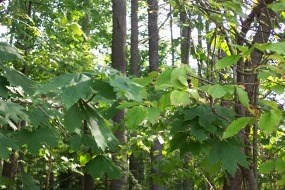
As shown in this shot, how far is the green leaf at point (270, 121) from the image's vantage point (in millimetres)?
1636

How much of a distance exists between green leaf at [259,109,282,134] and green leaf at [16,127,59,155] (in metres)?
1.69

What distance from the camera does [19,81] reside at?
245 cm

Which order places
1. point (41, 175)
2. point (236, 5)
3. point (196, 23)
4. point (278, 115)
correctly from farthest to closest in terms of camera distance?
point (41, 175) < point (196, 23) < point (236, 5) < point (278, 115)

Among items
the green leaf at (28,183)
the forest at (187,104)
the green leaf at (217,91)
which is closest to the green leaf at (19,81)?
the forest at (187,104)

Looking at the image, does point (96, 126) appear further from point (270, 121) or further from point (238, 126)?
point (270, 121)

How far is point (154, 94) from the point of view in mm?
2410

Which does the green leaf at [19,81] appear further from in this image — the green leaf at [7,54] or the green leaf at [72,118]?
the green leaf at [72,118]

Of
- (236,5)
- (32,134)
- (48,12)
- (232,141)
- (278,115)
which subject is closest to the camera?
(278,115)

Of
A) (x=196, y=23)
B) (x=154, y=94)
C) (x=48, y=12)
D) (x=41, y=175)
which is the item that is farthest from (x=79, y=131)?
(x=41, y=175)

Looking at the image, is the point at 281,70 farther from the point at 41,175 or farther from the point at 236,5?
the point at 41,175

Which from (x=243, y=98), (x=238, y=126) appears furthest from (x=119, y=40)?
(x=238, y=126)

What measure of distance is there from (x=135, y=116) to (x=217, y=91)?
379 millimetres

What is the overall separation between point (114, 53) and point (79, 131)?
3967 mm

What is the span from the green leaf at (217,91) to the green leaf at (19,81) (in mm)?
1159
